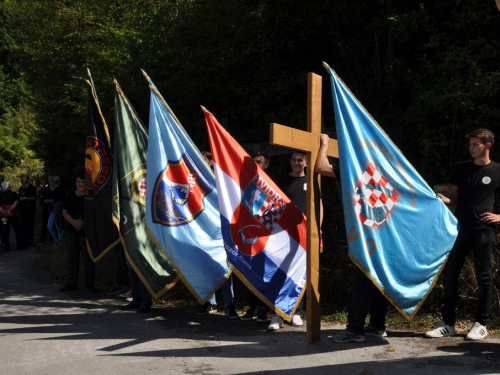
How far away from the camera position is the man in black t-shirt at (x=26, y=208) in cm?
1750

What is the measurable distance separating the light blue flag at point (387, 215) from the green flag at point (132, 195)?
305cm

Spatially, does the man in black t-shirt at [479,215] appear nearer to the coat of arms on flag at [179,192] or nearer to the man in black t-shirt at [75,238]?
the coat of arms on flag at [179,192]

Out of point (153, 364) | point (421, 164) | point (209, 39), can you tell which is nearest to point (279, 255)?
point (153, 364)

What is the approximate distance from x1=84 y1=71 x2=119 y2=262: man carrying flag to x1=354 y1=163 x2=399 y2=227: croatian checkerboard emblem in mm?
4302

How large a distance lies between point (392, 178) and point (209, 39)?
7270 mm

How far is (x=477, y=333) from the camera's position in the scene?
6695 millimetres

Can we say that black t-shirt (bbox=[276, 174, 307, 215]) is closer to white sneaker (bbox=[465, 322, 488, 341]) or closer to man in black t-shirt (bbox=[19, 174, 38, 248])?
white sneaker (bbox=[465, 322, 488, 341])

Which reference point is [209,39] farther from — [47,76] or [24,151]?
[24,151]

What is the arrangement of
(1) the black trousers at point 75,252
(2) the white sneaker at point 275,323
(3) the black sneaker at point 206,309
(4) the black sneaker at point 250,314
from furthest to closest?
(1) the black trousers at point 75,252
(3) the black sneaker at point 206,309
(4) the black sneaker at point 250,314
(2) the white sneaker at point 275,323

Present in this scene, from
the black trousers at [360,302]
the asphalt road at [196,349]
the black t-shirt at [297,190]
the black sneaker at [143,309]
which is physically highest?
the black t-shirt at [297,190]

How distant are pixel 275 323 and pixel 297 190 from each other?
4.85 feet

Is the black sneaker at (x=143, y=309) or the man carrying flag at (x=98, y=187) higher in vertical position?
the man carrying flag at (x=98, y=187)

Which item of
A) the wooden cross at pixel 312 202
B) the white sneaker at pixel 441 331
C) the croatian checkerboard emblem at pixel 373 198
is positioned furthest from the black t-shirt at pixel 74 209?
the white sneaker at pixel 441 331

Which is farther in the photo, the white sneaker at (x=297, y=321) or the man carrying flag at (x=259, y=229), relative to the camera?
the white sneaker at (x=297, y=321)
